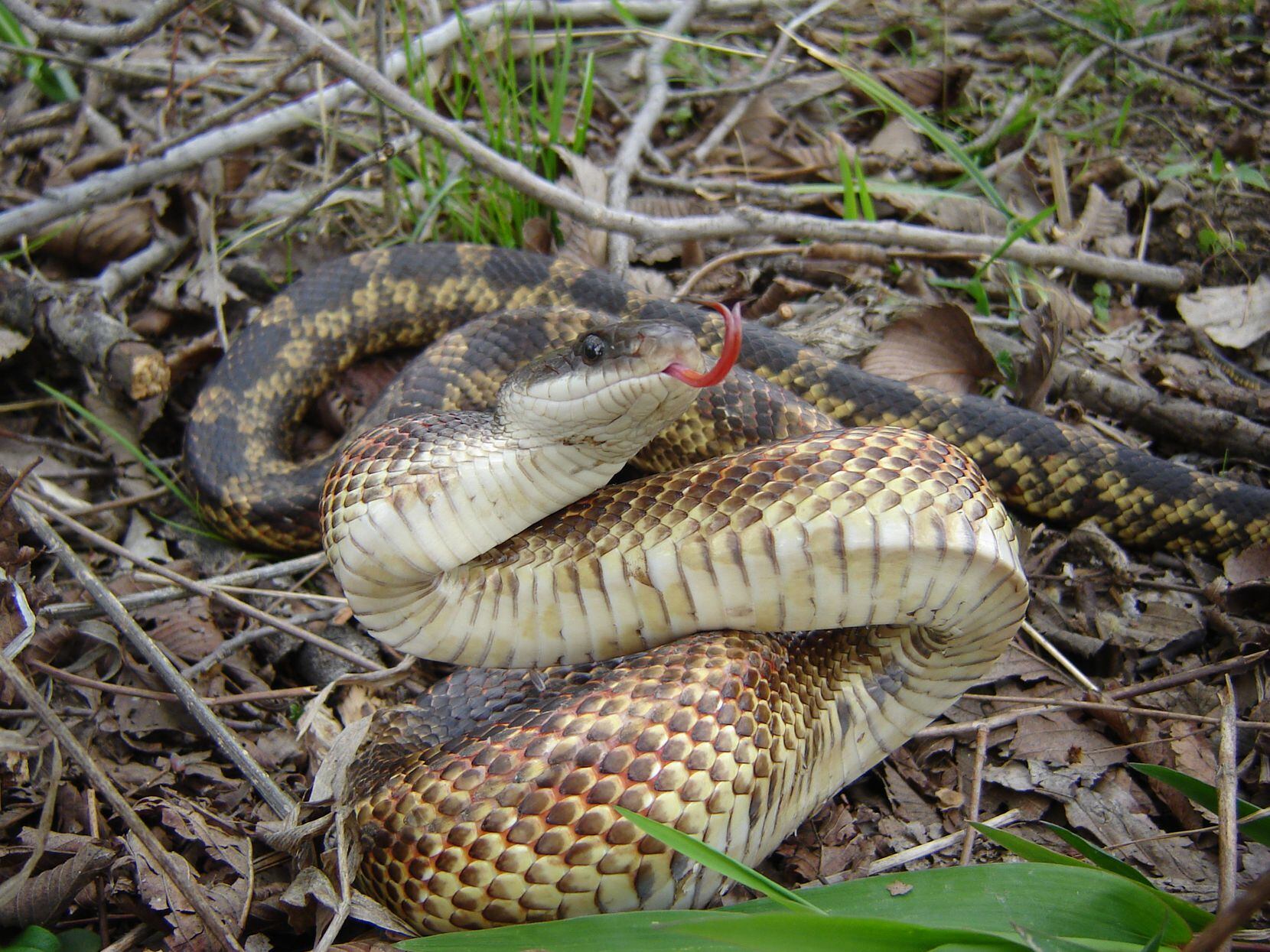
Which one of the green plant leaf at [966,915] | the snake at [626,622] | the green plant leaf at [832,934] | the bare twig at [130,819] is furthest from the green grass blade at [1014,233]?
the bare twig at [130,819]

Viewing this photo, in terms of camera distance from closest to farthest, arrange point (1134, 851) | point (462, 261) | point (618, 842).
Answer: point (618, 842) < point (1134, 851) < point (462, 261)

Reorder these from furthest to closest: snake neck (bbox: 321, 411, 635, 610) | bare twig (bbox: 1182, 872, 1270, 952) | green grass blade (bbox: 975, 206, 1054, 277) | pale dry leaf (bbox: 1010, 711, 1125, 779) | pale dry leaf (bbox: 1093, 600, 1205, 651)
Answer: green grass blade (bbox: 975, 206, 1054, 277) → pale dry leaf (bbox: 1093, 600, 1205, 651) → pale dry leaf (bbox: 1010, 711, 1125, 779) → snake neck (bbox: 321, 411, 635, 610) → bare twig (bbox: 1182, 872, 1270, 952)

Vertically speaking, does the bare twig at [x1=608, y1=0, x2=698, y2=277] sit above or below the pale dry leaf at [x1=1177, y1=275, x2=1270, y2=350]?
above

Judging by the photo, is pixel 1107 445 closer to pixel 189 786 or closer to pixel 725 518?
pixel 725 518

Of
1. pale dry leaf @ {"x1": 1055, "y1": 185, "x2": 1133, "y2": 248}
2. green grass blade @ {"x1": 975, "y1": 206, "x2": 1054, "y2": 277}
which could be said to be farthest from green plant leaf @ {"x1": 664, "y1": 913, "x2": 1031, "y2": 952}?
pale dry leaf @ {"x1": 1055, "y1": 185, "x2": 1133, "y2": 248}

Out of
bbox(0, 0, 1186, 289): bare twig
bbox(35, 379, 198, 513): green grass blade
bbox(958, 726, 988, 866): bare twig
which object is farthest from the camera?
bbox(35, 379, 198, 513): green grass blade

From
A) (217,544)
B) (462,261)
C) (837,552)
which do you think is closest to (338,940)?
(837,552)

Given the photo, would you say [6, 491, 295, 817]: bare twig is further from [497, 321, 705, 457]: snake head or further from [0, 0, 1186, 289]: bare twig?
[0, 0, 1186, 289]: bare twig

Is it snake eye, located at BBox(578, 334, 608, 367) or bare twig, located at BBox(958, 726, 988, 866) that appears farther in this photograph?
bare twig, located at BBox(958, 726, 988, 866)

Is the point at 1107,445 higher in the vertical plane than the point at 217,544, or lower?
higher
